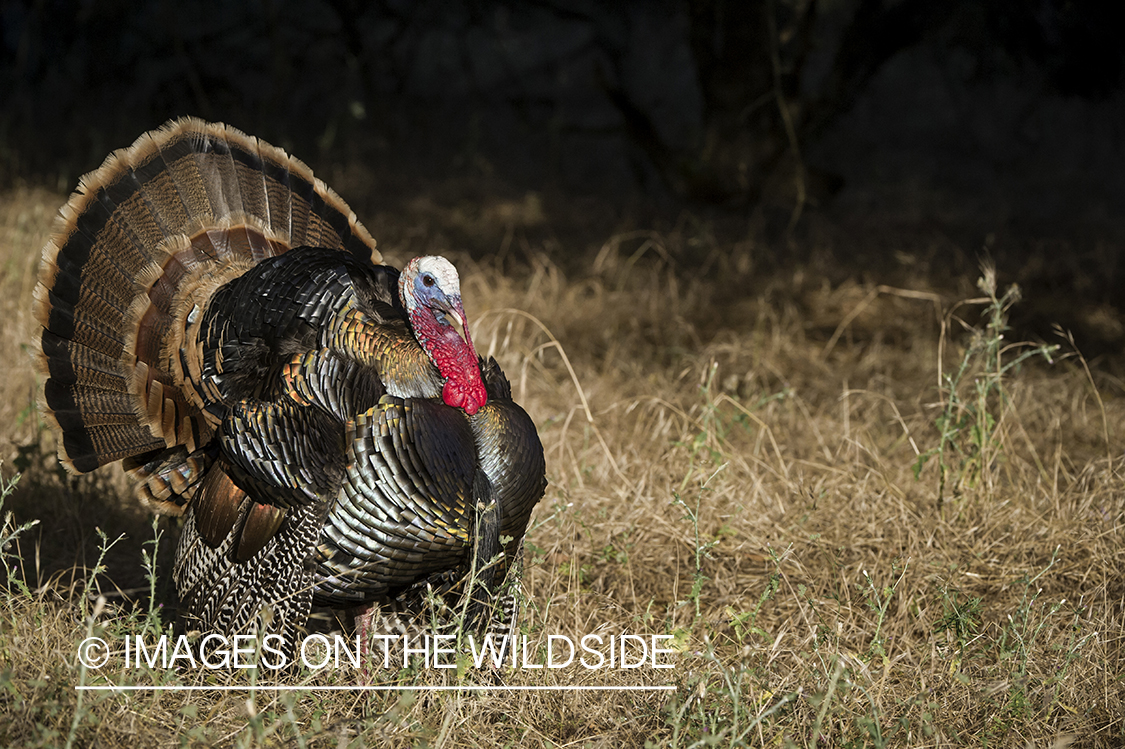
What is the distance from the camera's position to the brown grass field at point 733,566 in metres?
2.23

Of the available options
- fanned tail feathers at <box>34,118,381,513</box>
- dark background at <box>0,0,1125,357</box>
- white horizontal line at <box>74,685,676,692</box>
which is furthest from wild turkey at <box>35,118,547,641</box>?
dark background at <box>0,0,1125,357</box>

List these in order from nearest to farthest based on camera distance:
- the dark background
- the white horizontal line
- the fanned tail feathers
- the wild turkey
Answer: the white horizontal line
the wild turkey
the fanned tail feathers
the dark background

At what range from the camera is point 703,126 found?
7.20m

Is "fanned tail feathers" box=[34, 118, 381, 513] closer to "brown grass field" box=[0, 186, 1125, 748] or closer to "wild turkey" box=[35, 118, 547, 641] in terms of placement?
"wild turkey" box=[35, 118, 547, 641]

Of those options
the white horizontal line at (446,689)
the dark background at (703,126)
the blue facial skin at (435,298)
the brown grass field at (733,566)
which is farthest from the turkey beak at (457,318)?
the dark background at (703,126)

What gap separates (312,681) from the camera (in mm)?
2504

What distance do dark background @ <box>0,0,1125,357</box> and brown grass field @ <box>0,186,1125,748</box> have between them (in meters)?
1.31

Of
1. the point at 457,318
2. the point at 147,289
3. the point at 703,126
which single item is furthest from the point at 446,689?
the point at 703,126

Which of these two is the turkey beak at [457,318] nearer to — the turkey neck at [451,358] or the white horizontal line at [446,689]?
the turkey neck at [451,358]

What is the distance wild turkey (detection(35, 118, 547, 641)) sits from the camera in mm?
2275

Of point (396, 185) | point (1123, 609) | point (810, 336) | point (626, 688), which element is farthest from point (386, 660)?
point (396, 185)

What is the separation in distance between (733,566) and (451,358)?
1282mm

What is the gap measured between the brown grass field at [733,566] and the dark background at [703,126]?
1306 millimetres

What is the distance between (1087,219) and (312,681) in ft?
24.8
